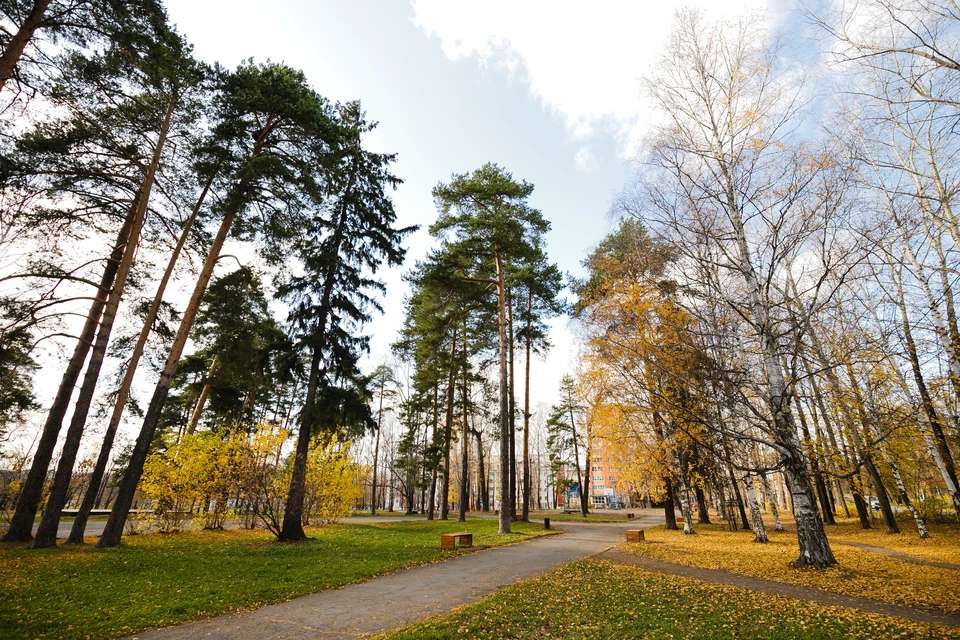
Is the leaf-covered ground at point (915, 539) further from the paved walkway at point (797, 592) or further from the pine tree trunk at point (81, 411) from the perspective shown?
the pine tree trunk at point (81, 411)

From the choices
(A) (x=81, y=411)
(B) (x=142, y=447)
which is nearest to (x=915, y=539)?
(B) (x=142, y=447)

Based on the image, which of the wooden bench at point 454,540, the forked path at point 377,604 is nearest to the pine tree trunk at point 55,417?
the forked path at point 377,604

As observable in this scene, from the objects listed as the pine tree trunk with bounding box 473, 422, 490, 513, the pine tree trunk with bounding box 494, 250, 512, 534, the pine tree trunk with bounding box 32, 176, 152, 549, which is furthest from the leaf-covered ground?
the pine tree trunk with bounding box 32, 176, 152, 549

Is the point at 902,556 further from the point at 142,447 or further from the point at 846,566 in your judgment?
the point at 142,447

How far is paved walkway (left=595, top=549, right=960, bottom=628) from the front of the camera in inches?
219

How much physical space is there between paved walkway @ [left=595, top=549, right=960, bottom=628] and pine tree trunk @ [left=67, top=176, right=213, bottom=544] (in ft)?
50.6

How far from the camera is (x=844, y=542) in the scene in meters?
13.5

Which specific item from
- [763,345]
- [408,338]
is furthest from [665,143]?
[408,338]

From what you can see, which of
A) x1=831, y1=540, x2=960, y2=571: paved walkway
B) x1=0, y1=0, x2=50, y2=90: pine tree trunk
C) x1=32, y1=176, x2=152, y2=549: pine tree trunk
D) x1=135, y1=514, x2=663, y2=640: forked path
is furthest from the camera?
x1=32, y1=176, x2=152, y2=549: pine tree trunk

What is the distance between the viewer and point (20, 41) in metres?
6.24

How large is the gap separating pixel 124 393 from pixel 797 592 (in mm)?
18144

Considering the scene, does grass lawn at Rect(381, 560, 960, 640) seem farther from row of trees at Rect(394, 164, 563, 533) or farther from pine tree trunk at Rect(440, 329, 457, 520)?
pine tree trunk at Rect(440, 329, 457, 520)

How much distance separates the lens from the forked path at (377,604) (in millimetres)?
5125

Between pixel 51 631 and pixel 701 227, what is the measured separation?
12.6 meters
